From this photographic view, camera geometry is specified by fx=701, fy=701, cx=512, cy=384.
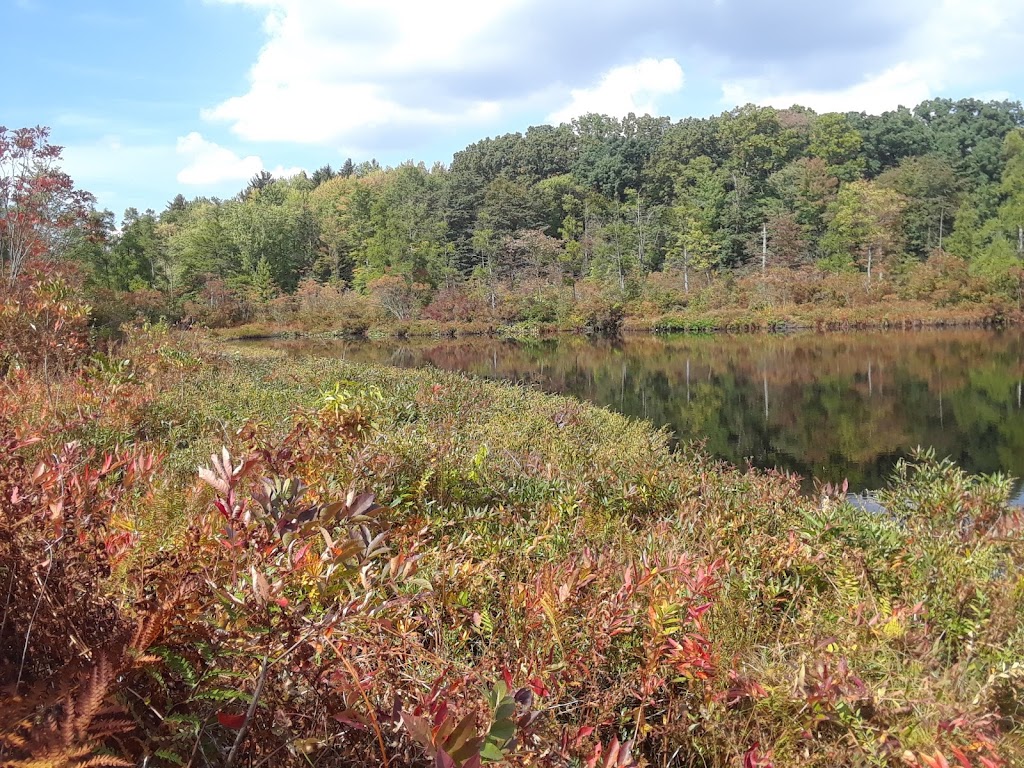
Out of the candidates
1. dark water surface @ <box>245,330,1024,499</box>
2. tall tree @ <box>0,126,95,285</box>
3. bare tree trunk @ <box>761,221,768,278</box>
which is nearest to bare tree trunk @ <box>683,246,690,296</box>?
bare tree trunk @ <box>761,221,768,278</box>

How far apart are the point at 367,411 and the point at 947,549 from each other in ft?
9.47

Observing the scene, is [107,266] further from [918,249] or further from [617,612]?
[918,249]

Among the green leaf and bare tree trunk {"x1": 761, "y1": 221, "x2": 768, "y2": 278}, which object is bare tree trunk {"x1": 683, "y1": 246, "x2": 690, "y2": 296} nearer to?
bare tree trunk {"x1": 761, "y1": 221, "x2": 768, "y2": 278}

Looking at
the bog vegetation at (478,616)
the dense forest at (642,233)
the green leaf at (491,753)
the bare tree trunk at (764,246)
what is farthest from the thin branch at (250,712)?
the bare tree trunk at (764,246)

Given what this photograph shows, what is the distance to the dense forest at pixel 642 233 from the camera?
3566cm

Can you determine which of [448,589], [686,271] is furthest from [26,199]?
[686,271]

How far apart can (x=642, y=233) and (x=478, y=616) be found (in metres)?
44.3

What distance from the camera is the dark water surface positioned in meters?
8.70

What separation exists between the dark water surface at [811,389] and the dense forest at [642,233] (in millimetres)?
10716

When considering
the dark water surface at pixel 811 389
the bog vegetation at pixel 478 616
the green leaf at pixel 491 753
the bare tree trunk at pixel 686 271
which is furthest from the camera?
the bare tree trunk at pixel 686 271

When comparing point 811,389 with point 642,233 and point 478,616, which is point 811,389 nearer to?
point 478,616

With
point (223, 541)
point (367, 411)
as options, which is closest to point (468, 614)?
point (223, 541)

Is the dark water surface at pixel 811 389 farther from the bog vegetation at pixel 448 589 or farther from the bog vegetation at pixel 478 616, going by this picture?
the bog vegetation at pixel 478 616

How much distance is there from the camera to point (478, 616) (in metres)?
2.12
